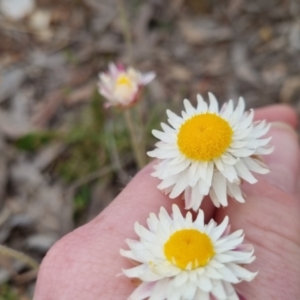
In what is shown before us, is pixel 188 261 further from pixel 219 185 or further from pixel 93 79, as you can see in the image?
pixel 93 79

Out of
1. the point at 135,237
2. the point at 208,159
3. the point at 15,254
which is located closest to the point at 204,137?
the point at 208,159

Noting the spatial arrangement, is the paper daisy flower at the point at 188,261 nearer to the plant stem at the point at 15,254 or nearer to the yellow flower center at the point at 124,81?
the plant stem at the point at 15,254

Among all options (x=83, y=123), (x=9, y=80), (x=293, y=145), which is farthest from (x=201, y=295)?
(x=9, y=80)

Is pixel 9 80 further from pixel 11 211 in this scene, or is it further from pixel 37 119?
pixel 11 211

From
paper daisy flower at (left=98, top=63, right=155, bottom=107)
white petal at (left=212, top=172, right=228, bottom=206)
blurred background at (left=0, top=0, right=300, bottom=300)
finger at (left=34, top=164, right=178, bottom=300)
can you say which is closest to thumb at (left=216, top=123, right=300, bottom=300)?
white petal at (left=212, top=172, right=228, bottom=206)

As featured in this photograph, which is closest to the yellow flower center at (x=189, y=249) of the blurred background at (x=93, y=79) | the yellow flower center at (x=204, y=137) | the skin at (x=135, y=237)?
the skin at (x=135, y=237)

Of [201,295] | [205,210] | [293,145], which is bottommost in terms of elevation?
[201,295]

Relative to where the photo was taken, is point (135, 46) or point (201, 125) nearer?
point (201, 125)

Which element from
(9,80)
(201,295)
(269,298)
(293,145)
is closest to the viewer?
(201,295)
